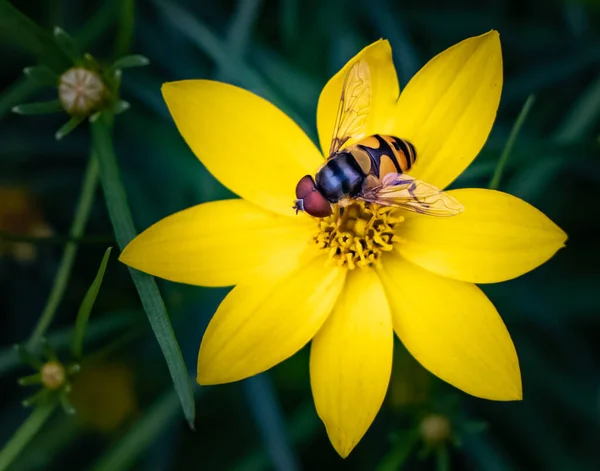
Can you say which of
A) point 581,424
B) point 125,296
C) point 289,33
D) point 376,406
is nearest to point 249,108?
point 376,406

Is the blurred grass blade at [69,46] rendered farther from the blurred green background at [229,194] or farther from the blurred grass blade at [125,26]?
the blurred green background at [229,194]

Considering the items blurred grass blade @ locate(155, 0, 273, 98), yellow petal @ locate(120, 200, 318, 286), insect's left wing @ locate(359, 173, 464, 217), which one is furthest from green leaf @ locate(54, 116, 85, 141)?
insect's left wing @ locate(359, 173, 464, 217)

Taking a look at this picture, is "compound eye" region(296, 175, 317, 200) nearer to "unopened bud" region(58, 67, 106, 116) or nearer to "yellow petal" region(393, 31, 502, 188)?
"yellow petal" region(393, 31, 502, 188)

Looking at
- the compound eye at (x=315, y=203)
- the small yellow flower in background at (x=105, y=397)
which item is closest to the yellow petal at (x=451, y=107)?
the compound eye at (x=315, y=203)

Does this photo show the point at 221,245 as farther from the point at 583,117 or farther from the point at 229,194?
the point at 583,117

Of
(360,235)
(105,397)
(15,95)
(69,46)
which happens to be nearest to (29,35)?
(69,46)

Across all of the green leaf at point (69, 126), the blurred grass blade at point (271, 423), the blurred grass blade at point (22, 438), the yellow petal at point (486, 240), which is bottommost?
the blurred grass blade at point (271, 423)
